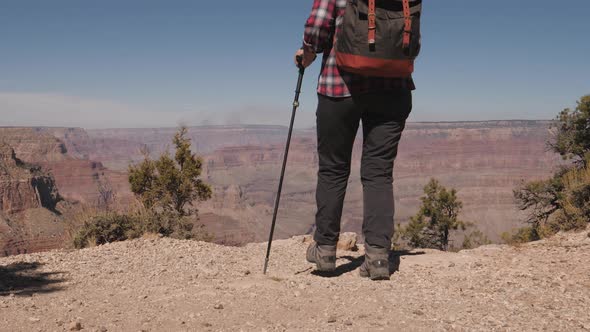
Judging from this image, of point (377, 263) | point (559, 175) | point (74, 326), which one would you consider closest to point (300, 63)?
point (377, 263)

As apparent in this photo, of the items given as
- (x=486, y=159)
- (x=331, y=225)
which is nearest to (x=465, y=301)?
(x=331, y=225)

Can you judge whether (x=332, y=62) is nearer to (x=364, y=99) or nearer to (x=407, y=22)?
(x=364, y=99)

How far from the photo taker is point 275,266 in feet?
15.7

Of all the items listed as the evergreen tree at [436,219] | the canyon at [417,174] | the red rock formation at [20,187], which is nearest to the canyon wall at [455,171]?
the canyon at [417,174]

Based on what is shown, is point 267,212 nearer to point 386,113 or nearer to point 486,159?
point 486,159

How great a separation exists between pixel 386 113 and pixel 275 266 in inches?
75.1

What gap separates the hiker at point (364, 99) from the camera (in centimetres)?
351

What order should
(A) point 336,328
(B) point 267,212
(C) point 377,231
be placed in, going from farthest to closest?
(B) point 267,212 < (C) point 377,231 < (A) point 336,328

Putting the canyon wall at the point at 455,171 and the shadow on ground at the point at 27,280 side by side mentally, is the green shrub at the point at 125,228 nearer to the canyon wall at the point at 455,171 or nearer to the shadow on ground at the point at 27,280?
the shadow on ground at the point at 27,280

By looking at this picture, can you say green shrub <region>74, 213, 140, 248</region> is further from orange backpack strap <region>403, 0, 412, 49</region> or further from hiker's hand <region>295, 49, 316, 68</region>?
orange backpack strap <region>403, 0, 412, 49</region>

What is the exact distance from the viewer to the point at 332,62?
12.7 feet

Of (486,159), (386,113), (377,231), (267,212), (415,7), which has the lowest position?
(267,212)

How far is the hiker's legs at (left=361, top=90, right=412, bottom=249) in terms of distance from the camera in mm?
4008

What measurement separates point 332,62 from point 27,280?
139 inches
